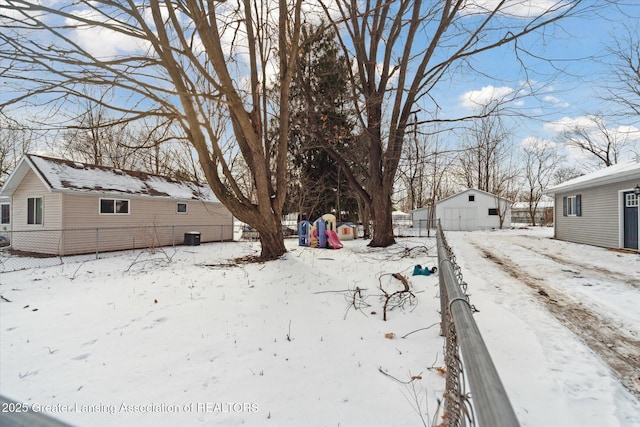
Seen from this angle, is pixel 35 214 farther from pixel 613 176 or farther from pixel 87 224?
pixel 613 176

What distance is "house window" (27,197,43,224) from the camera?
1373 centimetres

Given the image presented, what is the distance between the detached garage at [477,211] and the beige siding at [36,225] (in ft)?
99.3

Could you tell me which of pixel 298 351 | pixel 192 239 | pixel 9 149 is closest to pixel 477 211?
pixel 192 239

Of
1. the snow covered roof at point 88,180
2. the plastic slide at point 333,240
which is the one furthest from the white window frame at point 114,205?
the plastic slide at point 333,240

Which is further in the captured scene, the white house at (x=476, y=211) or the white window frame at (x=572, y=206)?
the white house at (x=476, y=211)

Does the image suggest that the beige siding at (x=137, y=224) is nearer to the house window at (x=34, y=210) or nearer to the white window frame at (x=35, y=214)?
the white window frame at (x=35, y=214)

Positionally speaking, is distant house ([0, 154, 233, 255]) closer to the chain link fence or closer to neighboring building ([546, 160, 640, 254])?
the chain link fence

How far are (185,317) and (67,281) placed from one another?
532 centimetres

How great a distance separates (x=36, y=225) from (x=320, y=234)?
42.9ft

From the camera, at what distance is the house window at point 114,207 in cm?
1423

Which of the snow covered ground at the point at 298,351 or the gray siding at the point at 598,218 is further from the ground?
the gray siding at the point at 598,218

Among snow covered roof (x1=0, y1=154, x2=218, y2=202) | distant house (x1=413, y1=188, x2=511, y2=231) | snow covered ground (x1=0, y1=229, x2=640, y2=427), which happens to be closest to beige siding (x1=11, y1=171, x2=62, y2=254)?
snow covered roof (x1=0, y1=154, x2=218, y2=202)

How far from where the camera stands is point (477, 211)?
104ft

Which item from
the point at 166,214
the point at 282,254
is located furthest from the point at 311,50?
the point at 282,254
